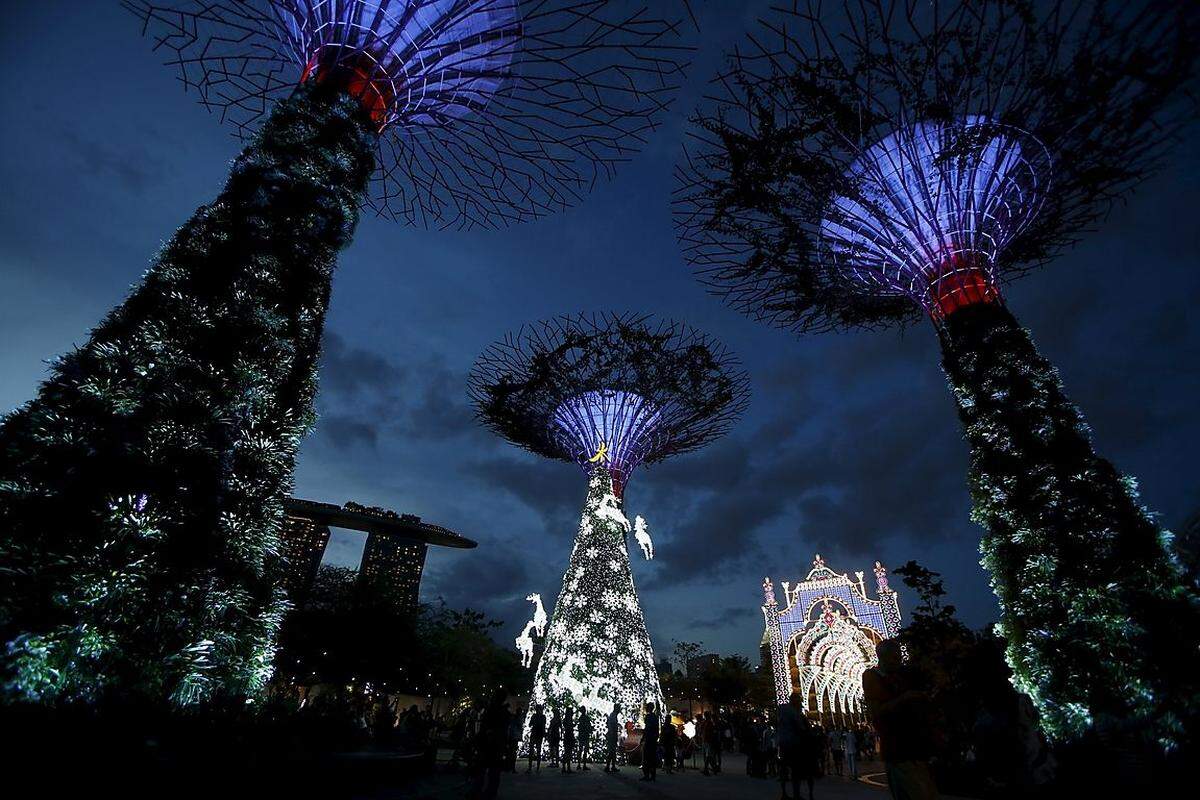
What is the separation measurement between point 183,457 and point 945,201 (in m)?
12.4

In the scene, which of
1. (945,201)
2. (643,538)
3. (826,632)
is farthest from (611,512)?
(826,632)

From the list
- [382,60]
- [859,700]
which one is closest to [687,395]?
[382,60]

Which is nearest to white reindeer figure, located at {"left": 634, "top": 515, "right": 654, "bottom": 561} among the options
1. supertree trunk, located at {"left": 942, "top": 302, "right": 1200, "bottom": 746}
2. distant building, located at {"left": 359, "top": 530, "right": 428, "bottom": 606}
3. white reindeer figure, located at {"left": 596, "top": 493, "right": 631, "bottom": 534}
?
white reindeer figure, located at {"left": 596, "top": 493, "right": 631, "bottom": 534}

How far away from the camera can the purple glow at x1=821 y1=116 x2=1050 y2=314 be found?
9789 mm

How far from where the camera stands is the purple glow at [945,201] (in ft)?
32.1

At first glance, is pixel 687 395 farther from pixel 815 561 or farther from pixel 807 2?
pixel 815 561

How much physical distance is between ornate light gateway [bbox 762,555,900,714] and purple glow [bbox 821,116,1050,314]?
20.5 meters

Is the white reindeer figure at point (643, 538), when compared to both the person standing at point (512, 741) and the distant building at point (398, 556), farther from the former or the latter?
the distant building at point (398, 556)

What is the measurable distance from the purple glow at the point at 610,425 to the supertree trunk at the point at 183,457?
36.1 ft

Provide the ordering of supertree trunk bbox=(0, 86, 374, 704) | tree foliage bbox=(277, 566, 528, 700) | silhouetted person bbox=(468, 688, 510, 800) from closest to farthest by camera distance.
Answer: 1. supertree trunk bbox=(0, 86, 374, 704)
2. silhouetted person bbox=(468, 688, 510, 800)
3. tree foliage bbox=(277, 566, 528, 700)

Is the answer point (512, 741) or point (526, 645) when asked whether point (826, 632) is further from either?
point (512, 741)

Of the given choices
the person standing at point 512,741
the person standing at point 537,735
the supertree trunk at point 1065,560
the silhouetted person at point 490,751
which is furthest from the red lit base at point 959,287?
the person standing at point 537,735

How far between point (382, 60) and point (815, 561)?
30345 mm

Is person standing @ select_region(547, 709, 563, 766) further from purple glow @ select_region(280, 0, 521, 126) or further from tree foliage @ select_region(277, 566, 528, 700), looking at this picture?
tree foliage @ select_region(277, 566, 528, 700)
